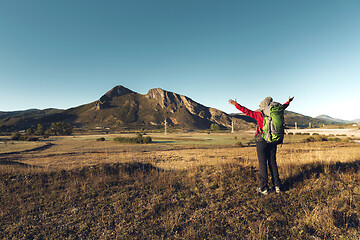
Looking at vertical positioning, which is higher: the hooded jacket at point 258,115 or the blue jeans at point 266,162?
the hooded jacket at point 258,115

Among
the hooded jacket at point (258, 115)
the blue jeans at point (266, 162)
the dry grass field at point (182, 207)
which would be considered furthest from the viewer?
the hooded jacket at point (258, 115)

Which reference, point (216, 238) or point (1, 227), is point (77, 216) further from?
point (216, 238)

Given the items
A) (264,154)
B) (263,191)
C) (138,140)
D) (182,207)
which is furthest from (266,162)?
(138,140)

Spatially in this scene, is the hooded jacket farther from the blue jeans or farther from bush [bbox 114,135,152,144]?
bush [bbox 114,135,152,144]

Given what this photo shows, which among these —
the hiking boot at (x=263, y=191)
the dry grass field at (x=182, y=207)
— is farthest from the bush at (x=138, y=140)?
the hiking boot at (x=263, y=191)

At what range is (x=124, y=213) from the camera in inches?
137

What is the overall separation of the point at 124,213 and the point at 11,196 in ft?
11.8

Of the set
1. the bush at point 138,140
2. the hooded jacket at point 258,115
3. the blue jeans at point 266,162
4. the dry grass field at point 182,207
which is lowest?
the bush at point 138,140

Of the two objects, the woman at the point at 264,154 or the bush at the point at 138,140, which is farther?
the bush at the point at 138,140

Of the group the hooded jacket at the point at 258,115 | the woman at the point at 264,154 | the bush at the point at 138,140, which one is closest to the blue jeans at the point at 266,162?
the woman at the point at 264,154

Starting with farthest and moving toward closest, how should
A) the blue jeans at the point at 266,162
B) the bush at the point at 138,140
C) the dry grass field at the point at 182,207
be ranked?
the bush at the point at 138,140, the blue jeans at the point at 266,162, the dry grass field at the point at 182,207

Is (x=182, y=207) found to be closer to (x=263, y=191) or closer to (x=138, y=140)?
(x=263, y=191)

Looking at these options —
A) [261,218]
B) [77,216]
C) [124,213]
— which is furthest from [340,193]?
[77,216]

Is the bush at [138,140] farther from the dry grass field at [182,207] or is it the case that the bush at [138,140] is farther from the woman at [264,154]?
the woman at [264,154]
